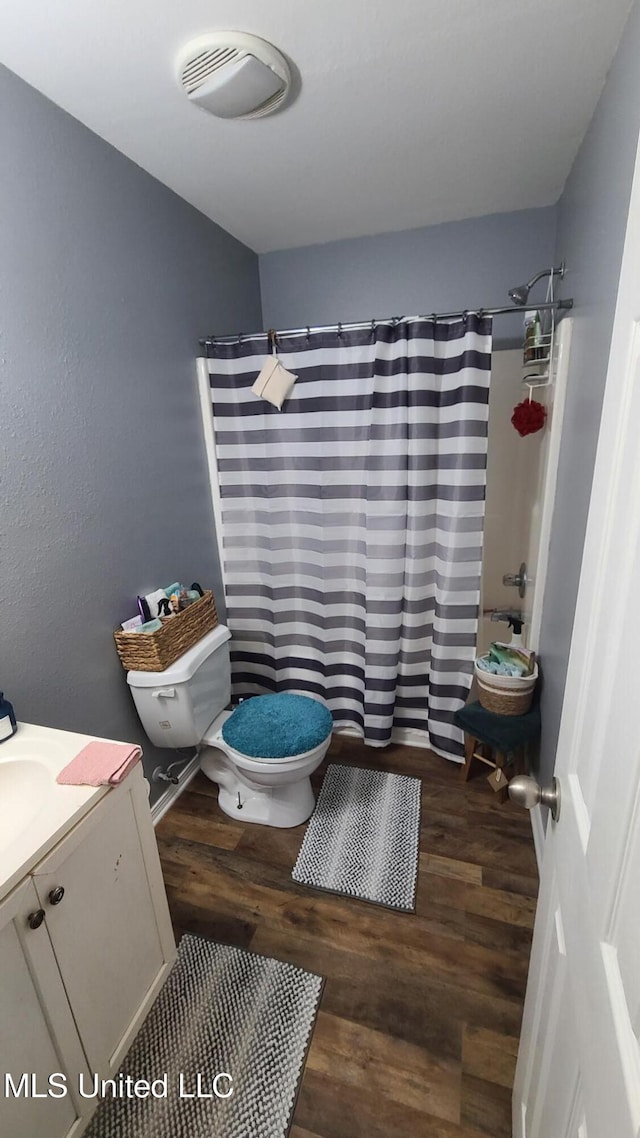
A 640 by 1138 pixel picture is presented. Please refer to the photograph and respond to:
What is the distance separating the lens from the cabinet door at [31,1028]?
0.79m

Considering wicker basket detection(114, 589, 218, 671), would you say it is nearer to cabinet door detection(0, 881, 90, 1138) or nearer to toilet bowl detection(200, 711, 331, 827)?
toilet bowl detection(200, 711, 331, 827)

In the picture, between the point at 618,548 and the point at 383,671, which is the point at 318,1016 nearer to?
the point at 383,671

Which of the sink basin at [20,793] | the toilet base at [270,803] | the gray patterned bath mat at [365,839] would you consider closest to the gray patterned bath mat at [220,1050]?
the gray patterned bath mat at [365,839]

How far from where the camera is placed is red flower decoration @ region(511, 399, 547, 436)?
1.69 meters

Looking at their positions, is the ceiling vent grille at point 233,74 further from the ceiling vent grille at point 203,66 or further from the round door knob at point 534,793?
the round door knob at point 534,793

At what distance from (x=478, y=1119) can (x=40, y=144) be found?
101 inches

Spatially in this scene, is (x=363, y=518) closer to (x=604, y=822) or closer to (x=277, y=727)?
(x=277, y=727)

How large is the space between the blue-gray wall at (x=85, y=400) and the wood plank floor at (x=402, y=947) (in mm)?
516

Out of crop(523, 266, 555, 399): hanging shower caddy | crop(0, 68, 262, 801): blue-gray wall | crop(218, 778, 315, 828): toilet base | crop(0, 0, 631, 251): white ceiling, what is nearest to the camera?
crop(0, 0, 631, 251): white ceiling

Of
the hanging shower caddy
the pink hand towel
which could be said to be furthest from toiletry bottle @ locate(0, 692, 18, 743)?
the hanging shower caddy

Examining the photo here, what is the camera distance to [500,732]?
1723 millimetres

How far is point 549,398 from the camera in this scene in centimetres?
167

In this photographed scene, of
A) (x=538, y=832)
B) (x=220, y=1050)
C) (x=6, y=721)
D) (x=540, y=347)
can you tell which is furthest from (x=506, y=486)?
(x=220, y=1050)

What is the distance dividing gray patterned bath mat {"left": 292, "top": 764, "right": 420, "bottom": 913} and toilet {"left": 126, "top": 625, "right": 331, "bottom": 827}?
0.40 feet
